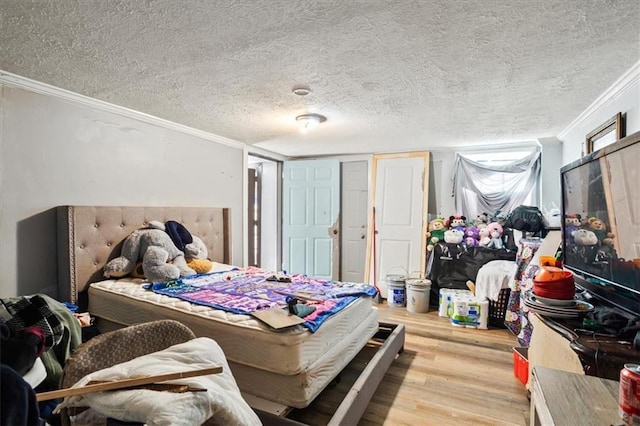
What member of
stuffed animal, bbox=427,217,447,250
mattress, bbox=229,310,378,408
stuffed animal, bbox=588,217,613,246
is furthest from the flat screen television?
stuffed animal, bbox=427,217,447,250

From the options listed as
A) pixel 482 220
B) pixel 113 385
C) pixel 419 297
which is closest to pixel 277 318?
pixel 113 385

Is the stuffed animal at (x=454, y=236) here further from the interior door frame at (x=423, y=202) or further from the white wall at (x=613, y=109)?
the white wall at (x=613, y=109)

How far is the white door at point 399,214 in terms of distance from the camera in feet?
14.4

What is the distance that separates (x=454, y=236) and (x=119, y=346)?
3643 millimetres

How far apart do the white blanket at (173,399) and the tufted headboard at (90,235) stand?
1862mm

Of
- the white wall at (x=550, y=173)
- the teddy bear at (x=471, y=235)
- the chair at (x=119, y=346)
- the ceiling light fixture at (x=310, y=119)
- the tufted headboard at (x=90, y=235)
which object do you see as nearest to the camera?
the chair at (x=119, y=346)

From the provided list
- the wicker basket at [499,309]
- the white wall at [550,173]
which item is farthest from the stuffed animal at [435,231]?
the white wall at [550,173]

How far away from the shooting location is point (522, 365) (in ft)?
7.34

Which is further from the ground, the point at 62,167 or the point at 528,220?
the point at 62,167

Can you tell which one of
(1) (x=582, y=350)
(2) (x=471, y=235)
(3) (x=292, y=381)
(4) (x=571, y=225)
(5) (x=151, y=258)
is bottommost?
(3) (x=292, y=381)

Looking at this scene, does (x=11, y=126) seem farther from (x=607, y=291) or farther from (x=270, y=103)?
(x=607, y=291)

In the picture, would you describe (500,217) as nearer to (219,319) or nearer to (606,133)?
(606,133)

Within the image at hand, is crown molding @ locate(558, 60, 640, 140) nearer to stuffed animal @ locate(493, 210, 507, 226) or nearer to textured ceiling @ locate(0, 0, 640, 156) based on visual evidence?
textured ceiling @ locate(0, 0, 640, 156)

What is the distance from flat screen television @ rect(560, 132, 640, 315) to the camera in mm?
1247
